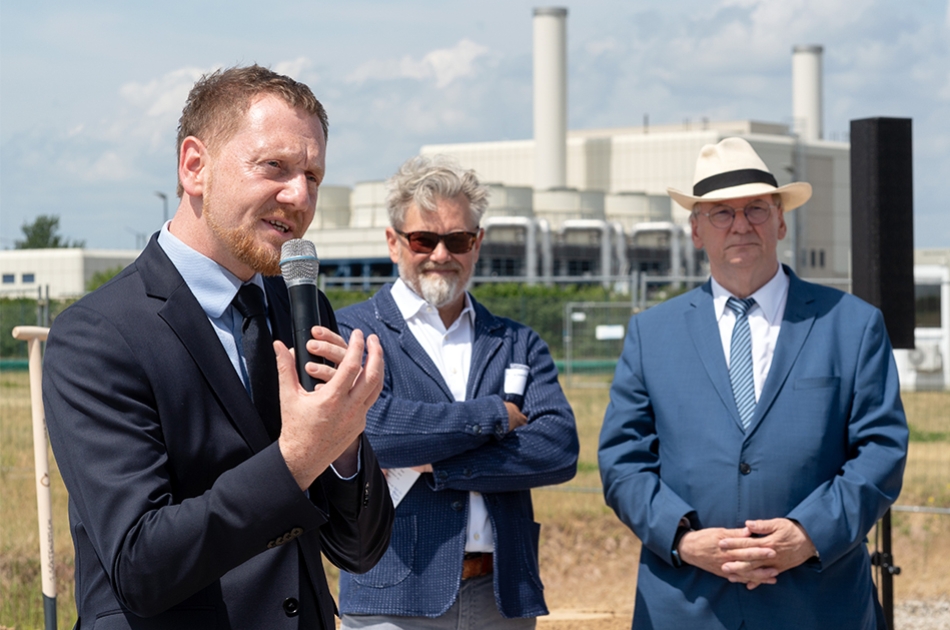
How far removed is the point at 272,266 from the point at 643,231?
2542 inches

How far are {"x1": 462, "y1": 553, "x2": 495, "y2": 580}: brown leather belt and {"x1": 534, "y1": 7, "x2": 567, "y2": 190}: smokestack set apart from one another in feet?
215

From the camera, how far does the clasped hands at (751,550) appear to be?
3.47 m

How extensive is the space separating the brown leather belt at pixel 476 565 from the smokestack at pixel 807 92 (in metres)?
80.1

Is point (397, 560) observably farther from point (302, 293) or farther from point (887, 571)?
point (887, 571)

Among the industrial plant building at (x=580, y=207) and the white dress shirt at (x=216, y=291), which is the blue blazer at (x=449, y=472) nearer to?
the white dress shirt at (x=216, y=291)

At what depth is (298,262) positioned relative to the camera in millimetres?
2020

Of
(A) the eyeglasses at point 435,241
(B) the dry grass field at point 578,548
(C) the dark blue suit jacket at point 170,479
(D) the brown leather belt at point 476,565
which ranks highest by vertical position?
(A) the eyeglasses at point 435,241

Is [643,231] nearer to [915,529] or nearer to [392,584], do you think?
[915,529]

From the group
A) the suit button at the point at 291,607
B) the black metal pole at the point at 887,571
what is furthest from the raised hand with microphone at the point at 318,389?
the black metal pole at the point at 887,571

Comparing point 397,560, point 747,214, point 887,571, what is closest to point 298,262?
point 397,560

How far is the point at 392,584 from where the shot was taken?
360 centimetres

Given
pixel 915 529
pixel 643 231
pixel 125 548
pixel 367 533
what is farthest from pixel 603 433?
pixel 643 231

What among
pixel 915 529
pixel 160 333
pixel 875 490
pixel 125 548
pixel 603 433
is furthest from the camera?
pixel 915 529

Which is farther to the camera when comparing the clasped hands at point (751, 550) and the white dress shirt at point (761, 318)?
the white dress shirt at point (761, 318)
